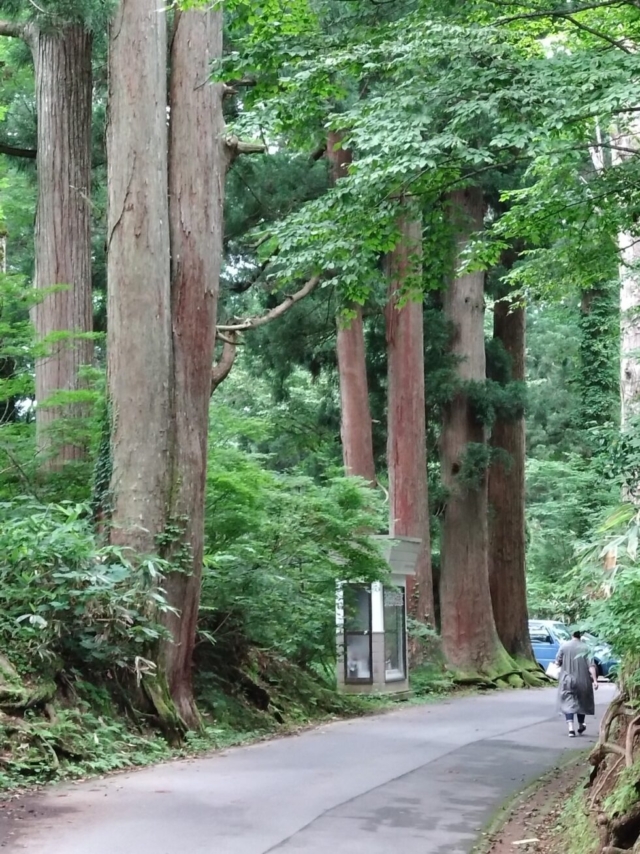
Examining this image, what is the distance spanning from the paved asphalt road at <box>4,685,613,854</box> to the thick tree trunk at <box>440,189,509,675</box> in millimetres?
11618

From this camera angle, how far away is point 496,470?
1178 inches

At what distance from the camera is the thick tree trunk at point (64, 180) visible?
1705 cm

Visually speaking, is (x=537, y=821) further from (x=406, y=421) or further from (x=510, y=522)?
(x=510, y=522)

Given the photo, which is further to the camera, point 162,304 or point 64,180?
point 64,180

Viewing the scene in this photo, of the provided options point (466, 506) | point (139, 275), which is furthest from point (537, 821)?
point (466, 506)

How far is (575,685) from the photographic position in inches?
→ 611

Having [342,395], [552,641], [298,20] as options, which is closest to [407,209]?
[298,20]

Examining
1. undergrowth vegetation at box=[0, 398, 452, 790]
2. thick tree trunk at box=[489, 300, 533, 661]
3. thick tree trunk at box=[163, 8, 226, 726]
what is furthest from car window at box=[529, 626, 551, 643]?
thick tree trunk at box=[163, 8, 226, 726]

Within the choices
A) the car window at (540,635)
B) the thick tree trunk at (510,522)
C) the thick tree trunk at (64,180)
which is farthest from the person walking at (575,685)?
the car window at (540,635)

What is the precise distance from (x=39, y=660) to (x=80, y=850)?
4.56 m

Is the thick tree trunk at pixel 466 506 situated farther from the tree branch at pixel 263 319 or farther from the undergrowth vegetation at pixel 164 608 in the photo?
the tree branch at pixel 263 319

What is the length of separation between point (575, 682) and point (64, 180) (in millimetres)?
11177

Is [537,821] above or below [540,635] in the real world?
above

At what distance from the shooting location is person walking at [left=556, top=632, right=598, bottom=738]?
15.5m
